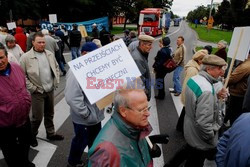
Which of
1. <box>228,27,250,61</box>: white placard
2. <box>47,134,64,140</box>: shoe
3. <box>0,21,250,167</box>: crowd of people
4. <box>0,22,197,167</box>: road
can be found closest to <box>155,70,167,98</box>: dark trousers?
<box>0,22,197,167</box>: road

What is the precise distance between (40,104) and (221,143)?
9.99 feet

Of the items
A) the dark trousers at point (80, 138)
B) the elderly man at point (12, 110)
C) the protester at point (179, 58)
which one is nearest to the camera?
the elderly man at point (12, 110)

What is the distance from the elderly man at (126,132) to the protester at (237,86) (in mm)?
3038

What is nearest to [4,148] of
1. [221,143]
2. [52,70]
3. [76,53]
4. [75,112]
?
[75,112]

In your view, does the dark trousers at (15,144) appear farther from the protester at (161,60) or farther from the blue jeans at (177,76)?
the blue jeans at (177,76)

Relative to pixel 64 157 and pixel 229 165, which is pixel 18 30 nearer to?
pixel 64 157

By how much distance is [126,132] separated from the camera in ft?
5.61

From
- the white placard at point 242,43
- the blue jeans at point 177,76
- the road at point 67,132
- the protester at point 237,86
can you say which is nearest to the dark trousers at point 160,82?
the road at point 67,132

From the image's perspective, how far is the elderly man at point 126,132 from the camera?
1619 millimetres

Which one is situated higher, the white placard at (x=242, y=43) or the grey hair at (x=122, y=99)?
the white placard at (x=242, y=43)

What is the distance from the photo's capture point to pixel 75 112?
3.13 metres

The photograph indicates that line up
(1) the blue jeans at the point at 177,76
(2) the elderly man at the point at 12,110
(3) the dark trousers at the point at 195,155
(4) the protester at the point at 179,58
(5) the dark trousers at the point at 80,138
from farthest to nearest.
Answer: (1) the blue jeans at the point at 177,76 → (4) the protester at the point at 179,58 → (5) the dark trousers at the point at 80,138 → (3) the dark trousers at the point at 195,155 → (2) the elderly man at the point at 12,110

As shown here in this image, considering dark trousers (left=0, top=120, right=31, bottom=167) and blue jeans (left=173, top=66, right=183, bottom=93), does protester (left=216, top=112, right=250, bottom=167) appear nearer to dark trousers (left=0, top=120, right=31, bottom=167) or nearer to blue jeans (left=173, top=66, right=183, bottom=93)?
dark trousers (left=0, top=120, right=31, bottom=167)

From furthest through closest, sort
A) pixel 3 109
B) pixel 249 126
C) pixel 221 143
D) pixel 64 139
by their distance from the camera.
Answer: pixel 64 139 < pixel 3 109 < pixel 221 143 < pixel 249 126
